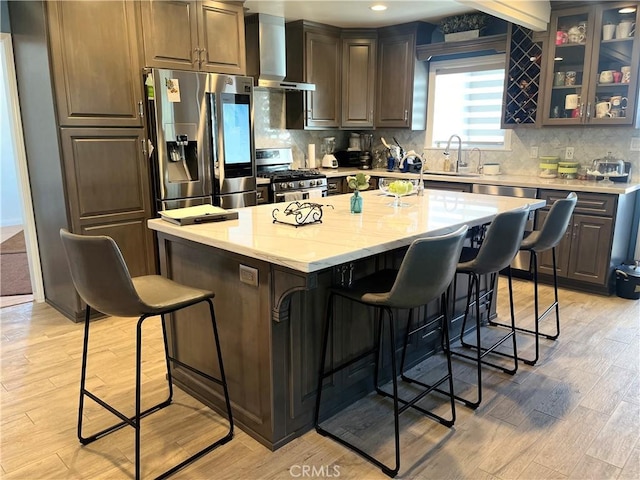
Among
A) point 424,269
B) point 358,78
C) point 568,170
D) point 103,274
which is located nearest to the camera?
point 103,274

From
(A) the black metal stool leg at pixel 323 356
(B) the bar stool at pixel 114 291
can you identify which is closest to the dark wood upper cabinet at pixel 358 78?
(A) the black metal stool leg at pixel 323 356

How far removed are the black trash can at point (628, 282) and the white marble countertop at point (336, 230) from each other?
1.47 meters

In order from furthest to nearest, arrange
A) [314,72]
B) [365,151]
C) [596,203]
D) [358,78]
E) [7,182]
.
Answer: [7,182], [365,151], [358,78], [314,72], [596,203]

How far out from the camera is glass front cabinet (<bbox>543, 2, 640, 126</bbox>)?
3975 millimetres

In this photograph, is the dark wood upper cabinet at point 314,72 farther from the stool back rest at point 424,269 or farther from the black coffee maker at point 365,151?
the stool back rest at point 424,269

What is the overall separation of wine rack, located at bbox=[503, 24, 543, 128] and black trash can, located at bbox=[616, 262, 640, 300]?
5.12ft

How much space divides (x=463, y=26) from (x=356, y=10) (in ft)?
3.74

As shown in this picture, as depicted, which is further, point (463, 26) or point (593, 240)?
point (463, 26)

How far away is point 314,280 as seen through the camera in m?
1.83

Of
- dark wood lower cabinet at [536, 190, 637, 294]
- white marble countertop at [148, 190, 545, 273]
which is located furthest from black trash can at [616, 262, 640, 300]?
white marble countertop at [148, 190, 545, 273]

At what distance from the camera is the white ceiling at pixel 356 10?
437 centimetres

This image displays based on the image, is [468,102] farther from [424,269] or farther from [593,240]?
[424,269]

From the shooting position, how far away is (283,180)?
15.6 feet

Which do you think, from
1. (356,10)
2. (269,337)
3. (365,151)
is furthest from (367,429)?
(365,151)
